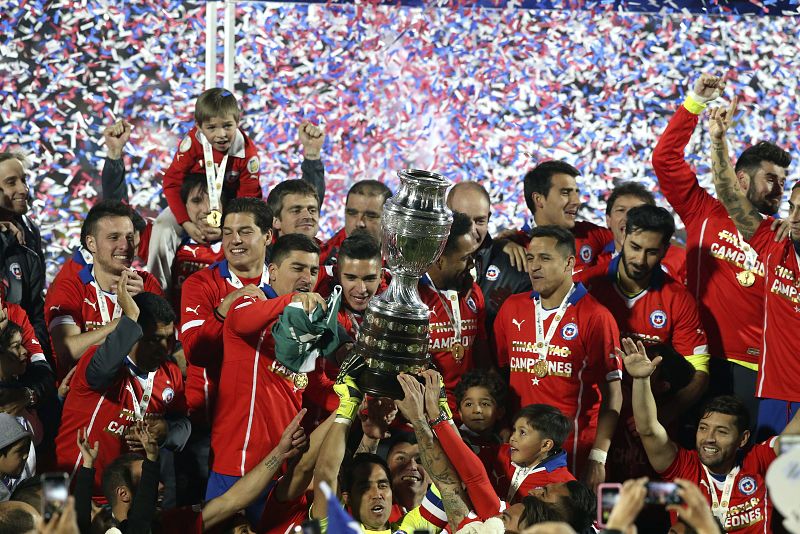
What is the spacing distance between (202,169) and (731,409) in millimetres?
3108

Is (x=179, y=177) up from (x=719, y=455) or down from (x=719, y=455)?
up

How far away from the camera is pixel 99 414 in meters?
5.08

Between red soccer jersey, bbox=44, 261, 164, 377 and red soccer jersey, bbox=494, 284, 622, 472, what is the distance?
1809 mm

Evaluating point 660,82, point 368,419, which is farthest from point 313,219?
Result: point 660,82

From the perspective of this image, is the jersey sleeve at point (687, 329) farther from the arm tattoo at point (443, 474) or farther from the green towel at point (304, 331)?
the green towel at point (304, 331)

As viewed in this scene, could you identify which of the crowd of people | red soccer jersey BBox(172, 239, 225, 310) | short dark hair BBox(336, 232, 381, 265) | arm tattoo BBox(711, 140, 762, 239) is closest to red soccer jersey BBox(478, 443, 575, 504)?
the crowd of people

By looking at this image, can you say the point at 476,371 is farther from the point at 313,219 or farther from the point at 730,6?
the point at 730,6

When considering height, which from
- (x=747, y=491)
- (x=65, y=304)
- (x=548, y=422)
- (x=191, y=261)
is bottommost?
(x=747, y=491)

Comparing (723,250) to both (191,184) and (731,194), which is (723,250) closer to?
(731,194)

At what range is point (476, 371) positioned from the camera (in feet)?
17.3

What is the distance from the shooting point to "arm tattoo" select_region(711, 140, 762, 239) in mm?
5719

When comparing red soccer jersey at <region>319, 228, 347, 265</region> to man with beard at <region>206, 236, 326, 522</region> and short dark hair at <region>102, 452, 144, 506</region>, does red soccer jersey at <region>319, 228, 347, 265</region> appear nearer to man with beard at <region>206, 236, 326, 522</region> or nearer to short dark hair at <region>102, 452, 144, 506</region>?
man with beard at <region>206, 236, 326, 522</region>

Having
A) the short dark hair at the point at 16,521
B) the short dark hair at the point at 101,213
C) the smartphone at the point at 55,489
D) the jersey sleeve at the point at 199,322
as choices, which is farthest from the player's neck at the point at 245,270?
the smartphone at the point at 55,489

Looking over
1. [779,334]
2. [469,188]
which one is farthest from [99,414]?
[779,334]
